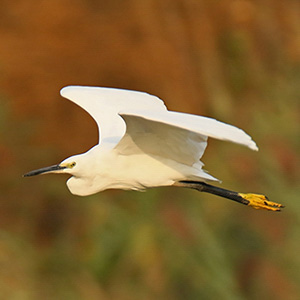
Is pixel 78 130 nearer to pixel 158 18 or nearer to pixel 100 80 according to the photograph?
pixel 100 80

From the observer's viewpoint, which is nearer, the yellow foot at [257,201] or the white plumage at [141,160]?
the white plumage at [141,160]

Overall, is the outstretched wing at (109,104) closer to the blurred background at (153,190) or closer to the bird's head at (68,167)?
the bird's head at (68,167)

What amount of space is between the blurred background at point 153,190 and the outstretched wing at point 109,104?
4.77 metres

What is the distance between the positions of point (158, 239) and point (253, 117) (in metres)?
5.00

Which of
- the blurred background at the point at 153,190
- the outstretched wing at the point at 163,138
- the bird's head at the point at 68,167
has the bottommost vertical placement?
the blurred background at the point at 153,190

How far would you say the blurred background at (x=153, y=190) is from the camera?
1308cm

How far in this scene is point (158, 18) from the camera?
649 inches

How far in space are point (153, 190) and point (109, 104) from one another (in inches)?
242

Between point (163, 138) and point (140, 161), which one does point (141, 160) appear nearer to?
point (140, 161)

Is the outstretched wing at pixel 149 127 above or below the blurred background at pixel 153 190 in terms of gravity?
above

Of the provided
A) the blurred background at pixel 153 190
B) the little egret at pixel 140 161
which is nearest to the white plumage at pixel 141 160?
the little egret at pixel 140 161

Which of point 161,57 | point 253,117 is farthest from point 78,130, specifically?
point 253,117

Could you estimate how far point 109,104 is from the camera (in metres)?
8.05

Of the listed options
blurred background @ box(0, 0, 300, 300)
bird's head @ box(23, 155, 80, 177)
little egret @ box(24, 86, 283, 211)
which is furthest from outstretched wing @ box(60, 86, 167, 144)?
blurred background @ box(0, 0, 300, 300)
